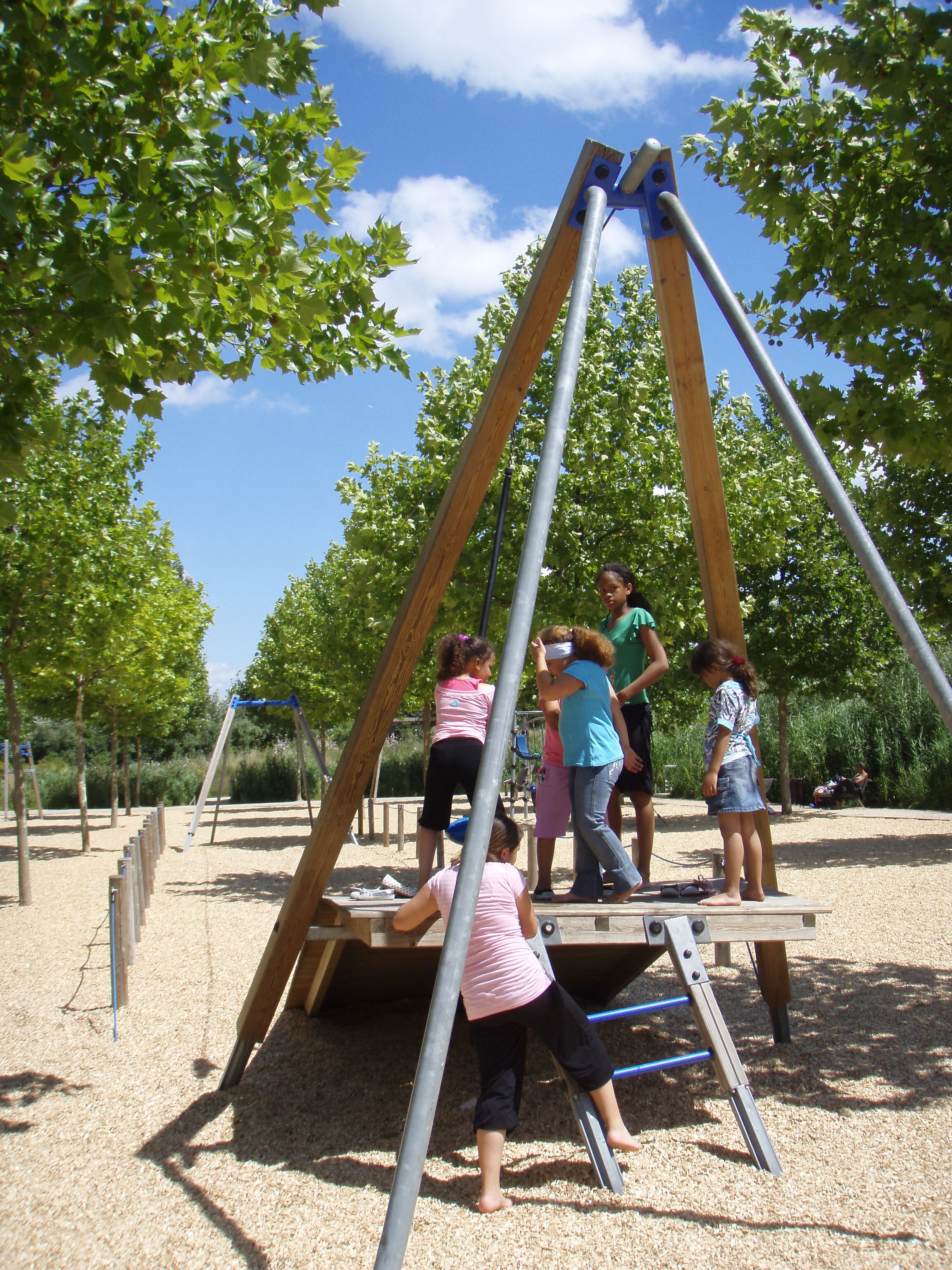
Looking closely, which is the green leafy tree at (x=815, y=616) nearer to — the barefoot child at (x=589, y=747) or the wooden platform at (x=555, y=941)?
the wooden platform at (x=555, y=941)

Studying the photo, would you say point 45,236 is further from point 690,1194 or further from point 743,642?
point 690,1194

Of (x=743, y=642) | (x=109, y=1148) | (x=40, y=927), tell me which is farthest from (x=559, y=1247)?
(x=40, y=927)

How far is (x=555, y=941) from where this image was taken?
4020 millimetres

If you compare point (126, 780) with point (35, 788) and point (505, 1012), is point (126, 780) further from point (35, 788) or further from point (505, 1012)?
point (505, 1012)

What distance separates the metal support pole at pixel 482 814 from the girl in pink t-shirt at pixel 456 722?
236 cm

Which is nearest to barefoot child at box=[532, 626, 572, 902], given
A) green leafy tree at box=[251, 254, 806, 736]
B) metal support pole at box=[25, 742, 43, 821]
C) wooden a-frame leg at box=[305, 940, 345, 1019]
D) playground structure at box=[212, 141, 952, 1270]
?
playground structure at box=[212, 141, 952, 1270]

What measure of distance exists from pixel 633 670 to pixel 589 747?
0.87 m

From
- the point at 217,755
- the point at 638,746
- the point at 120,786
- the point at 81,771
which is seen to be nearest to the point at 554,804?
the point at 638,746

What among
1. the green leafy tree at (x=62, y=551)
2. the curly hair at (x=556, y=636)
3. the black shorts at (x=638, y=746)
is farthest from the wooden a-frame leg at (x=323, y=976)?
the green leafy tree at (x=62, y=551)

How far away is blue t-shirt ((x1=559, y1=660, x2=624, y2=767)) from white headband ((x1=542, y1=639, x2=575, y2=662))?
8cm

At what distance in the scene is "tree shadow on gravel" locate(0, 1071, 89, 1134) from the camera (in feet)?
14.6

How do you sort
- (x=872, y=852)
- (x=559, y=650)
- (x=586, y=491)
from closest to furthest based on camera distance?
(x=559, y=650) → (x=586, y=491) → (x=872, y=852)

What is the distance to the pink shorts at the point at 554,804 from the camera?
4996mm

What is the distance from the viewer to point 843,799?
77.0 ft
